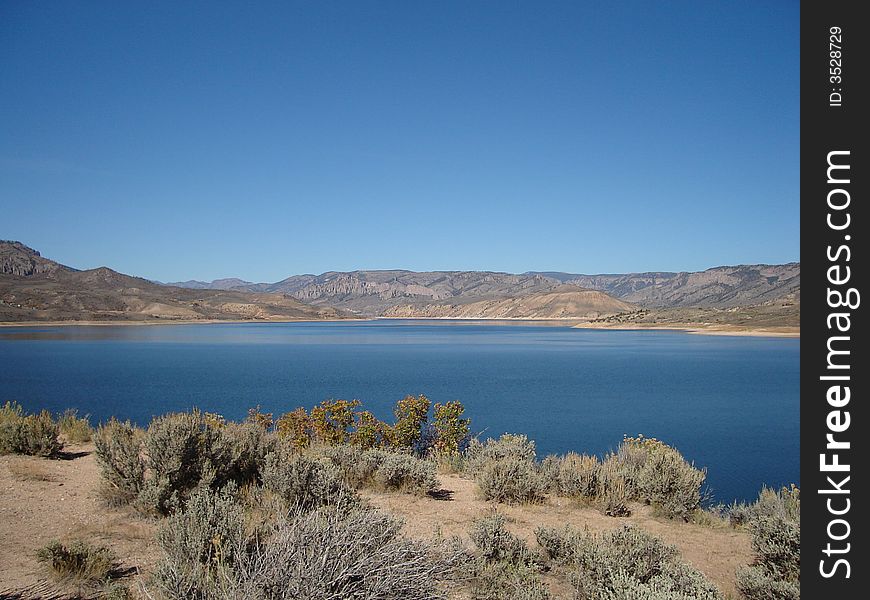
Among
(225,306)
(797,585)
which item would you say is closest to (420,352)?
(797,585)

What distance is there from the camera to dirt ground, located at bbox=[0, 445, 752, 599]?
5.38 metres

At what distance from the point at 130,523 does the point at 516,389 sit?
3072cm

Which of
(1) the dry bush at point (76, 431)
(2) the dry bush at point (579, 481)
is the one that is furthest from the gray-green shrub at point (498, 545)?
(1) the dry bush at point (76, 431)

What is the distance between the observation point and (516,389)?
3597 centimetres

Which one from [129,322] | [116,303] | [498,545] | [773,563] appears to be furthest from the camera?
[116,303]

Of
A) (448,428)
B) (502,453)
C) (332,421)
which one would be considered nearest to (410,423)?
(448,428)

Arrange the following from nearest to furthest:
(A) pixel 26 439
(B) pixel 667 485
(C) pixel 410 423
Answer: (B) pixel 667 485
(A) pixel 26 439
(C) pixel 410 423

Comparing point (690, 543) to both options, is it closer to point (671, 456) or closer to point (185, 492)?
point (671, 456)

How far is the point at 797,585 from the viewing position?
16.9 feet

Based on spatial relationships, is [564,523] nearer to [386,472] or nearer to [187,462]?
[386,472]

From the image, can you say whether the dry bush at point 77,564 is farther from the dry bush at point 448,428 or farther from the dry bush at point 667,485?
the dry bush at point 448,428
